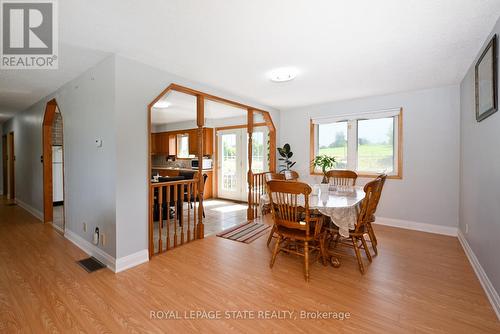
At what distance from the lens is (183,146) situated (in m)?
7.01

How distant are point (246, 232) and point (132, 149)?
212cm

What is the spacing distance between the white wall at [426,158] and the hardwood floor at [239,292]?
84 centimetres

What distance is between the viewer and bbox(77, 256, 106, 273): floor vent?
2.45m

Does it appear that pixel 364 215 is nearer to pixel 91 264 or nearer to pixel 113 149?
pixel 113 149

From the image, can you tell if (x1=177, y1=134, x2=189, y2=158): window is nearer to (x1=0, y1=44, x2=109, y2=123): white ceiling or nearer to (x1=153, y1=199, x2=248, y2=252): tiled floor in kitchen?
(x1=153, y1=199, x2=248, y2=252): tiled floor in kitchen

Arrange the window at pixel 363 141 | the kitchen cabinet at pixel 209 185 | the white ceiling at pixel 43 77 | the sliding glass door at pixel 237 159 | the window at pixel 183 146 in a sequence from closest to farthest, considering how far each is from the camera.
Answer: the white ceiling at pixel 43 77 < the window at pixel 363 141 < the sliding glass door at pixel 237 159 < the kitchen cabinet at pixel 209 185 < the window at pixel 183 146

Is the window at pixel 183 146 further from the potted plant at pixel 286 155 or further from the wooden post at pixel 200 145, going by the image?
the wooden post at pixel 200 145

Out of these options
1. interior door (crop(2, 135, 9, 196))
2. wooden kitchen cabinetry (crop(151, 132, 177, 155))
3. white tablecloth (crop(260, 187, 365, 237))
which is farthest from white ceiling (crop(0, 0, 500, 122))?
interior door (crop(2, 135, 9, 196))

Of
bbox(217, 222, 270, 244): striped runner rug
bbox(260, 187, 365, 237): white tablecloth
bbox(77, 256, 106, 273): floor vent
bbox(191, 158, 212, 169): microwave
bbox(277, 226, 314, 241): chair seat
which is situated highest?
bbox(191, 158, 212, 169): microwave

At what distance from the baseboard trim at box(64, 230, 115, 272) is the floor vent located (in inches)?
1.5

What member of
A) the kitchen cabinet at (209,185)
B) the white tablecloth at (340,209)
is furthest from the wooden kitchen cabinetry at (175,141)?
the white tablecloth at (340,209)

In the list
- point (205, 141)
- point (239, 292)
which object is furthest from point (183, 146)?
point (239, 292)

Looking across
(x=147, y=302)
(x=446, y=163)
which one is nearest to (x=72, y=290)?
(x=147, y=302)

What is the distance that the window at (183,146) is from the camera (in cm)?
690
